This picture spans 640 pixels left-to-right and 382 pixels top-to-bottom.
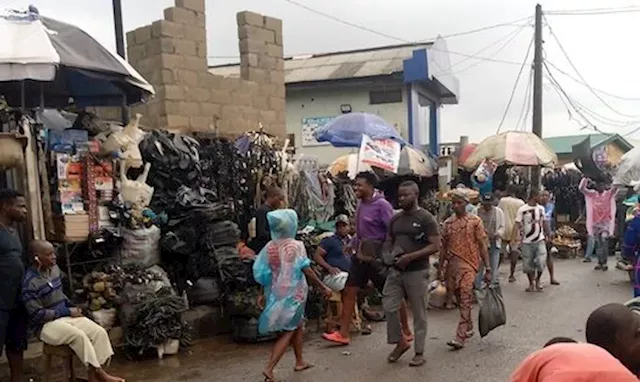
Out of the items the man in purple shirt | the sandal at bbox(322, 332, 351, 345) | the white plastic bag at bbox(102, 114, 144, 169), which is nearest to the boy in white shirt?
the man in purple shirt

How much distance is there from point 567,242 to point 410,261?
33.8 feet

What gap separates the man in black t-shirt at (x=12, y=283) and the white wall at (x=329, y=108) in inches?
519

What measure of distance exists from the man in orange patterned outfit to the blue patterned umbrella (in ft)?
10.2

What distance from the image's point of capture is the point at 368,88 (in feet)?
61.4

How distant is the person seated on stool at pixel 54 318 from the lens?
207 inches

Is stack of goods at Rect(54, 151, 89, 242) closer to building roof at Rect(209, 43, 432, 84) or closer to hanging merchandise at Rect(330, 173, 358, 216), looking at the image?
hanging merchandise at Rect(330, 173, 358, 216)

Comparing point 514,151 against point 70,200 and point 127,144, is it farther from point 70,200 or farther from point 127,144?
point 70,200

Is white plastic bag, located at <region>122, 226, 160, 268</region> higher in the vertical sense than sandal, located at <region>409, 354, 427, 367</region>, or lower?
higher

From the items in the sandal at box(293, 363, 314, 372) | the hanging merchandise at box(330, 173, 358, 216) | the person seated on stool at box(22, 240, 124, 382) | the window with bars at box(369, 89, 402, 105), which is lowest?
the sandal at box(293, 363, 314, 372)

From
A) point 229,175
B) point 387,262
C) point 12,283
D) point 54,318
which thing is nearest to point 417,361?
point 387,262

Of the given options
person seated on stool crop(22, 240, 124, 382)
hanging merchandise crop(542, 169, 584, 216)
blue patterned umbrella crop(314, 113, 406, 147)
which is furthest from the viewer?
hanging merchandise crop(542, 169, 584, 216)

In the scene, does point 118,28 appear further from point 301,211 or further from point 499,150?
point 499,150

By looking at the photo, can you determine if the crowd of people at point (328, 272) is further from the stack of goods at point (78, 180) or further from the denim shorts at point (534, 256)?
the denim shorts at point (534, 256)

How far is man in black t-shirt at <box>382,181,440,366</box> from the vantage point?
625 cm
